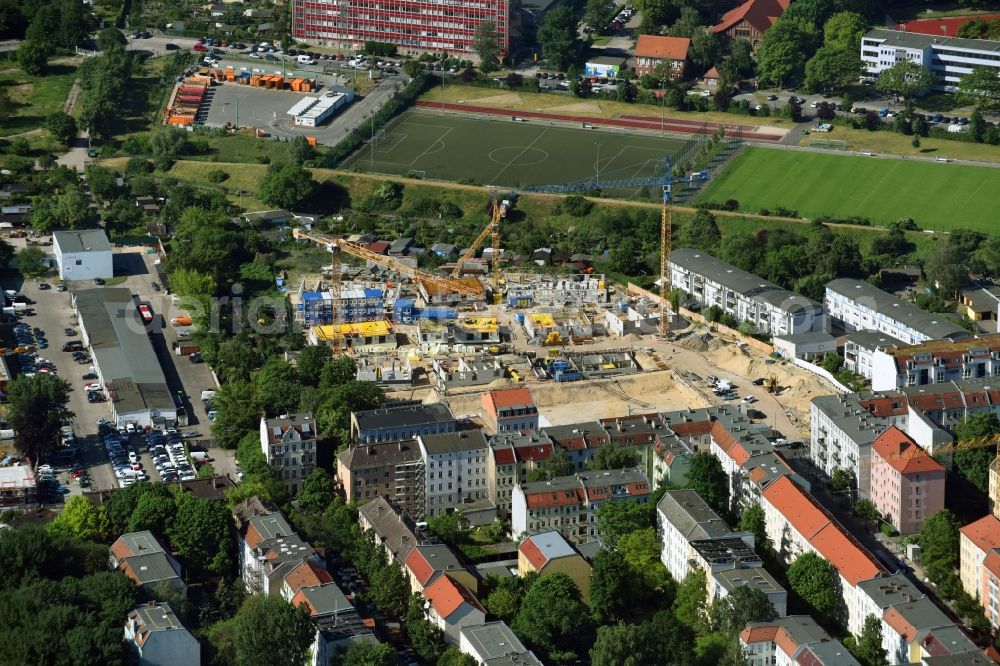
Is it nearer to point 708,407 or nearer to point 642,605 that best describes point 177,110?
point 708,407

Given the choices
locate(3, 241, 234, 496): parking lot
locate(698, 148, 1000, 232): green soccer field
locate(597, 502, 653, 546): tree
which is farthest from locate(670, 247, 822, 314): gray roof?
locate(3, 241, 234, 496): parking lot

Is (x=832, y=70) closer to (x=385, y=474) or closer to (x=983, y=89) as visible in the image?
(x=983, y=89)

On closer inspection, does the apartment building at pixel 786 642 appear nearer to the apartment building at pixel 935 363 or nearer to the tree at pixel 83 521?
the apartment building at pixel 935 363

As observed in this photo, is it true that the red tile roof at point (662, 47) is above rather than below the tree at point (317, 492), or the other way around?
above

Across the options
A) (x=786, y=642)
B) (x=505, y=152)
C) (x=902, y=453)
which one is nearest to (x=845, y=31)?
(x=505, y=152)

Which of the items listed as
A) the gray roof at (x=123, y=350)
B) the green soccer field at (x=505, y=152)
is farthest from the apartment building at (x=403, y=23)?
the gray roof at (x=123, y=350)

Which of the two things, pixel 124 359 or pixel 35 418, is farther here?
pixel 124 359

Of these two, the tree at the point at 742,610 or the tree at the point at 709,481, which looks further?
the tree at the point at 709,481
